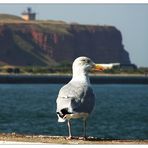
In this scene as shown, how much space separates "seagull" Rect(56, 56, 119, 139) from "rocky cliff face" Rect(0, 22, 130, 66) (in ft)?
471

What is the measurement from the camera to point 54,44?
535ft

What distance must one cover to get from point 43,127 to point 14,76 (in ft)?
323

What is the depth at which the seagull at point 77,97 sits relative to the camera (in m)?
11.2

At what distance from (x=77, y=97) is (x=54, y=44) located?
498 feet

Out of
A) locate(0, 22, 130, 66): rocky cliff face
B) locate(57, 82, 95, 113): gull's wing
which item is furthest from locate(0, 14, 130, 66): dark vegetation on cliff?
locate(57, 82, 95, 113): gull's wing

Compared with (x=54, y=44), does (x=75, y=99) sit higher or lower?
higher

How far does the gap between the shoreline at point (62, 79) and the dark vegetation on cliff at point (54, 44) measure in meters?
14.5

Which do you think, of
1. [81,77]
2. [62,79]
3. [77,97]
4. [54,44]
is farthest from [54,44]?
[77,97]

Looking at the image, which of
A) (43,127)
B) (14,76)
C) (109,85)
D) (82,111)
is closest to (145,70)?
(109,85)

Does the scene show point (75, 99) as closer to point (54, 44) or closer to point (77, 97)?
→ point (77, 97)

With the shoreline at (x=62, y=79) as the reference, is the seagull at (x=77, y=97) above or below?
above

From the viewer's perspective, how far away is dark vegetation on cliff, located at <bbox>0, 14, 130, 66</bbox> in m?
158

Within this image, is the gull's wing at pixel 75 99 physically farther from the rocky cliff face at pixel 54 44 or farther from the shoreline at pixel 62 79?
the rocky cliff face at pixel 54 44

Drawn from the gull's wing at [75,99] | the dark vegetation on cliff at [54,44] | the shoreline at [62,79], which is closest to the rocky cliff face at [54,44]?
the dark vegetation on cliff at [54,44]
